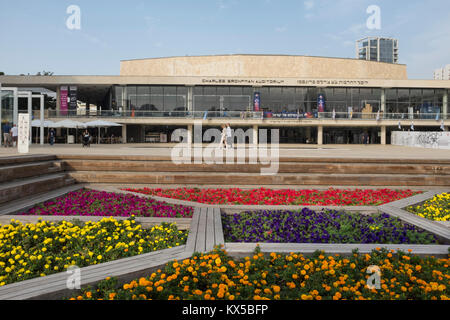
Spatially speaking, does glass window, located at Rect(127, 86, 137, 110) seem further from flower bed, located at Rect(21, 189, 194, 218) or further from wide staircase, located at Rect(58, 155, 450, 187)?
flower bed, located at Rect(21, 189, 194, 218)

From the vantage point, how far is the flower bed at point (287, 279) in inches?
133

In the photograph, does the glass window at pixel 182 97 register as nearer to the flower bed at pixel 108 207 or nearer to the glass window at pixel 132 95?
the glass window at pixel 132 95

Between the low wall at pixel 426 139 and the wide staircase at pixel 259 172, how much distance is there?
24729 mm

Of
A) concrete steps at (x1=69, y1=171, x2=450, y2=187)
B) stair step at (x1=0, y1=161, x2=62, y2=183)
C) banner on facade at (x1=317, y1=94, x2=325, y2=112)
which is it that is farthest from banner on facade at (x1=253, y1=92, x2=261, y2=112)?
stair step at (x1=0, y1=161, x2=62, y2=183)

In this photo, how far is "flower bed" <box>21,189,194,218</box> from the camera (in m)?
6.79

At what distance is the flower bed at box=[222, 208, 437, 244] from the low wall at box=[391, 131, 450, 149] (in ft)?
102

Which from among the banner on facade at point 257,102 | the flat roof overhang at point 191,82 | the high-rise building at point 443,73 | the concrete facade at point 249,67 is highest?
the high-rise building at point 443,73

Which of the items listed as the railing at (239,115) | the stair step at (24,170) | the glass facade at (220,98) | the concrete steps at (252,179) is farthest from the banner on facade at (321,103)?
the stair step at (24,170)

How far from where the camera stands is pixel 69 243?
4.96m

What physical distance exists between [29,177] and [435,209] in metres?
10.2
